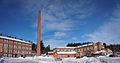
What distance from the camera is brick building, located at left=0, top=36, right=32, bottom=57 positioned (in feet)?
231

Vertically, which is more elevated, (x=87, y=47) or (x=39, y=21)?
(x=39, y=21)

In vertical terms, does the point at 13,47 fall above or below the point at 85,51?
above

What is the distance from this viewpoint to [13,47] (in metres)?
78.6

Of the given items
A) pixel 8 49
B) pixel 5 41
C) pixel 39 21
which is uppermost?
pixel 39 21

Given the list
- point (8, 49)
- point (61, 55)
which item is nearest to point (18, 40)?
point (8, 49)

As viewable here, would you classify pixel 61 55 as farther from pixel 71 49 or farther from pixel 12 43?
pixel 12 43

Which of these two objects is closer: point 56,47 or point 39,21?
point 39,21

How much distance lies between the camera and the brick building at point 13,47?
70375 millimetres

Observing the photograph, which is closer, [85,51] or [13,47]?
[13,47]

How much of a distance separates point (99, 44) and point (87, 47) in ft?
32.9

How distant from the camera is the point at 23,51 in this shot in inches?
3469

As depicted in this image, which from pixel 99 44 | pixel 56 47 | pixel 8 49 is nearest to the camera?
pixel 8 49

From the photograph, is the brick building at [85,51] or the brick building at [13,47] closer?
the brick building at [13,47]

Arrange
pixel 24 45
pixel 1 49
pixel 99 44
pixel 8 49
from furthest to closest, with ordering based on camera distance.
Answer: pixel 24 45 < pixel 99 44 < pixel 8 49 < pixel 1 49
